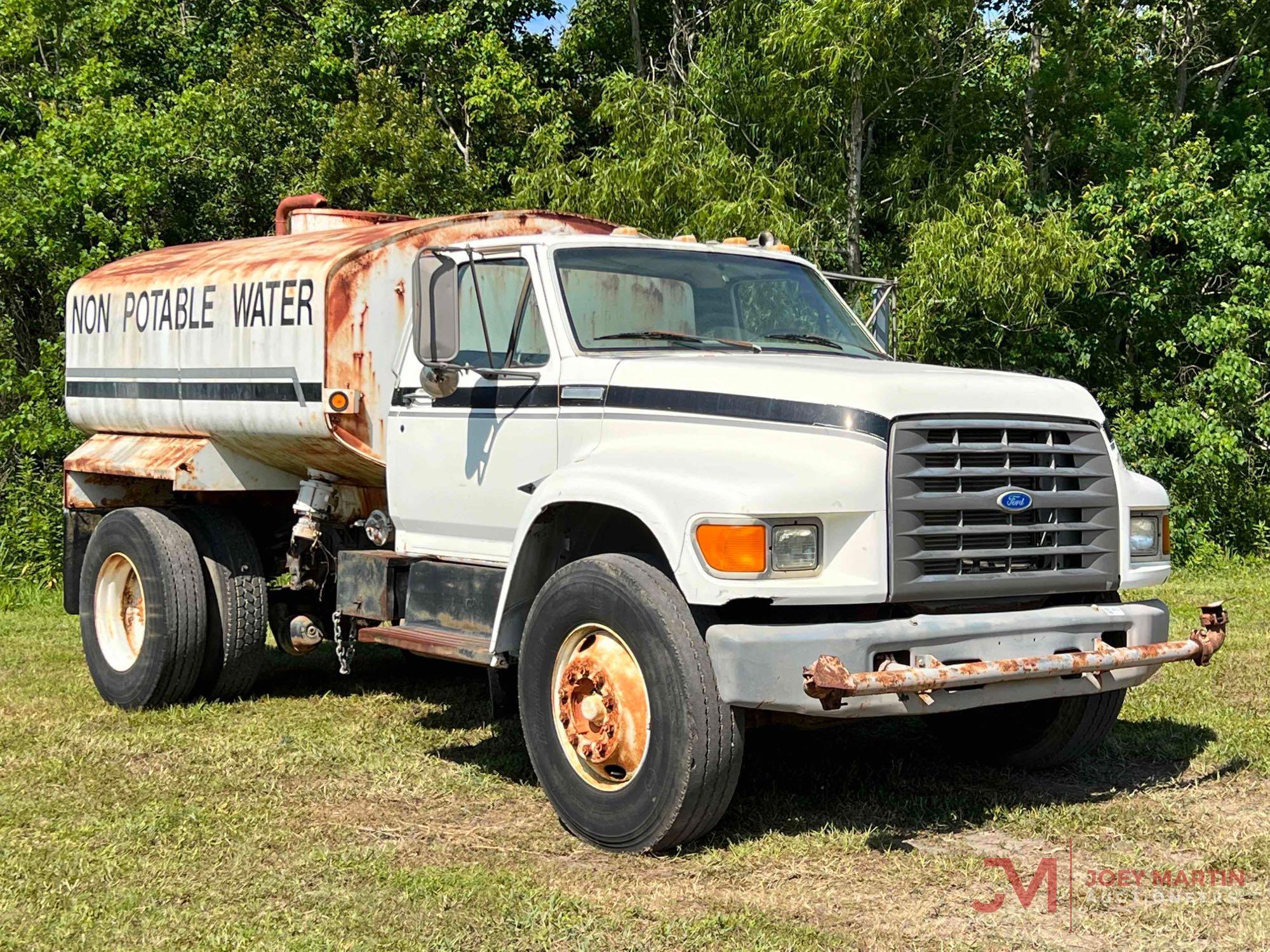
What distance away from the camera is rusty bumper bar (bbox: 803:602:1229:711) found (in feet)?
16.4

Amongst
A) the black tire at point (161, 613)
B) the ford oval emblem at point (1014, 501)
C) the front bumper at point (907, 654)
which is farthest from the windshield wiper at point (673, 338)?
the black tire at point (161, 613)

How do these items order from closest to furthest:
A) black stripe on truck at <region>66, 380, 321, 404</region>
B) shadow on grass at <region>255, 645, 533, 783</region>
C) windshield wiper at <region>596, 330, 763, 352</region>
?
windshield wiper at <region>596, 330, 763, 352</region>
shadow on grass at <region>255, 645, 533, 783</region>
black stripe on truck at <region>66, 380, 321, 404</region>

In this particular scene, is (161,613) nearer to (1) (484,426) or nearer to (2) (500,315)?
(1) (484,426)

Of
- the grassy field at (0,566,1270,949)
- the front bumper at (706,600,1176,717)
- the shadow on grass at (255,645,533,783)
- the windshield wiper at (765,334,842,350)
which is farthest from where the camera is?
the shadow on grass at (255,645,533,783)

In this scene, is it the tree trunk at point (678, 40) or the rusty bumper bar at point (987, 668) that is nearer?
the rusty bumper bar at point (987, 668)

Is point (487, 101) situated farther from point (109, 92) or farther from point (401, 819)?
point (401, 819)

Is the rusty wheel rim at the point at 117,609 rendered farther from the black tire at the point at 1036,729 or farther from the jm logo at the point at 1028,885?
the jm logo at the point at 1028,885

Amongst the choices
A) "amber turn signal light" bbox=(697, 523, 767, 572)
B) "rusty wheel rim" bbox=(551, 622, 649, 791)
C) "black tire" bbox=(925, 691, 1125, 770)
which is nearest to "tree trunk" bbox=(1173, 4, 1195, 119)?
"black tire" bbox=(925, 691, 1125, 770)

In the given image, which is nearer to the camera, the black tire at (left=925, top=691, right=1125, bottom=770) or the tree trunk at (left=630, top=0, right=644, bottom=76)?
the black tire at (left=925, top=691, right=1125, bottom=770)

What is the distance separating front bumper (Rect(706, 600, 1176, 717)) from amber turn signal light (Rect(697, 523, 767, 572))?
231 mm

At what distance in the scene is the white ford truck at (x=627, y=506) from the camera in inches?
207

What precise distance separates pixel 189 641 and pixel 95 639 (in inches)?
38.1

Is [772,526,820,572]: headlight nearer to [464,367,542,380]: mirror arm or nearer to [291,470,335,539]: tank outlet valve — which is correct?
[464,367,542,380]: mirror arm

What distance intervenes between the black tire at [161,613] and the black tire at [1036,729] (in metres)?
4.09
